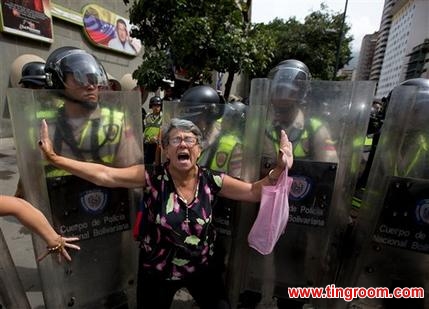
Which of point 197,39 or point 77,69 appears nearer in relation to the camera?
point 77,69

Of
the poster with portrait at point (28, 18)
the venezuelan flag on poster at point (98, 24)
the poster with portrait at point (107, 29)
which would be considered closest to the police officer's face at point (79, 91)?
the poster with portrait at point (28, 18)

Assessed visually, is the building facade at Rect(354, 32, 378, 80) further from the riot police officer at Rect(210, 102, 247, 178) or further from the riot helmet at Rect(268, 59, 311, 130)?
the riot police officer at Rect(210, 102, 247, 178)

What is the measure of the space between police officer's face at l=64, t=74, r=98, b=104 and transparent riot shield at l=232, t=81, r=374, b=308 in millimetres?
956

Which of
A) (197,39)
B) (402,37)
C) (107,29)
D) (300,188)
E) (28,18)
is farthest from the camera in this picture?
(402,37)

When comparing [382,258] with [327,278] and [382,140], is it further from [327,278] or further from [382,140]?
[382,140]

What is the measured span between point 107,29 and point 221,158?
11.7m

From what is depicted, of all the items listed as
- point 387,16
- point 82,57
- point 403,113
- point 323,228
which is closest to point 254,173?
point 323,228

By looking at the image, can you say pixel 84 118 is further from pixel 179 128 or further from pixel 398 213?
pixel 398 213

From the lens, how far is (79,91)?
74.7 inches

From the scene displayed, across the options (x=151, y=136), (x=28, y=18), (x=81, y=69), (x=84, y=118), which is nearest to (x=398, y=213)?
(x=84, y=118)

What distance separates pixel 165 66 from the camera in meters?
4.79

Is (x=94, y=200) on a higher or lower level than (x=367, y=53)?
lower

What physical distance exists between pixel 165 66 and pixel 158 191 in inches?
131

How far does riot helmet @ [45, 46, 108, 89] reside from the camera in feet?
6.27
